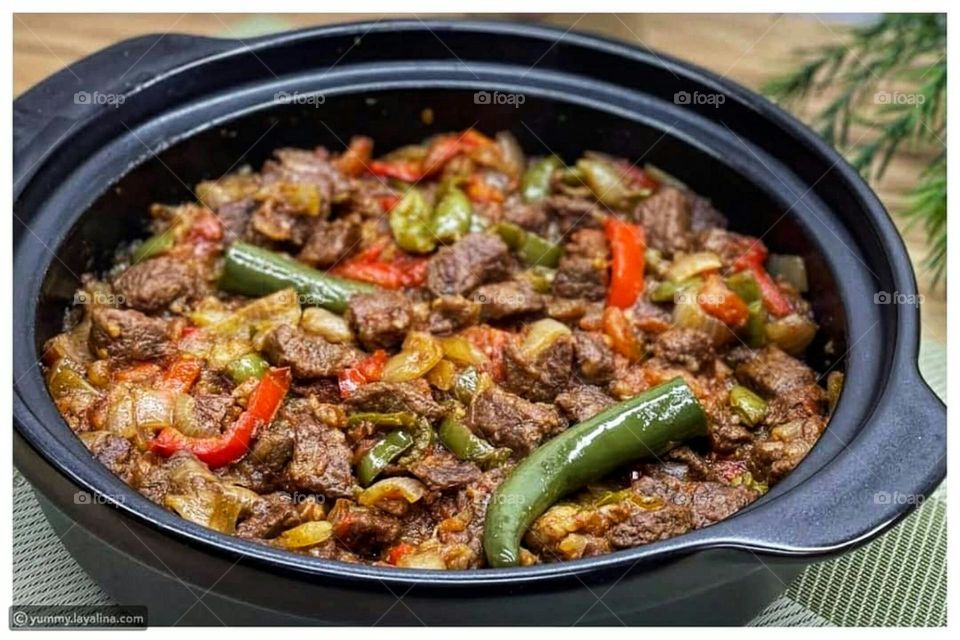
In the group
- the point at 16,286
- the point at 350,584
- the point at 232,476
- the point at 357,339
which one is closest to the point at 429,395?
the point at 357,339

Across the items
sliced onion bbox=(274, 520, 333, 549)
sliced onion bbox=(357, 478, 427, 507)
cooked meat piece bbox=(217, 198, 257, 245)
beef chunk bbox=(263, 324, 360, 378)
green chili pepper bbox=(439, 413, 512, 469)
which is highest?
cooked meat piece bbox=(217, 198, 257, 245)

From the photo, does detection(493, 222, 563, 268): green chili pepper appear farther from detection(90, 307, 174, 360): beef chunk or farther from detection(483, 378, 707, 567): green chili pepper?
detection(90, 307, 174, 360): beef chunk

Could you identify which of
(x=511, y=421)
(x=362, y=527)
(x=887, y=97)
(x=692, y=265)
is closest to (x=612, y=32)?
(x=887, y=97)

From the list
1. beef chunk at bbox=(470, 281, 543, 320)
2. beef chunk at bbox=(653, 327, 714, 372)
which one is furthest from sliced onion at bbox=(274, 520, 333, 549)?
beef chunk at bbox=(653, 327, 714, 372)

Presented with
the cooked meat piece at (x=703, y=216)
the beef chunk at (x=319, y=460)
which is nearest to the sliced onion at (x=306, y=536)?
the beef chunk at (x=319, y=460)

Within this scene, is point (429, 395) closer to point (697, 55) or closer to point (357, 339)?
point (357, 339)

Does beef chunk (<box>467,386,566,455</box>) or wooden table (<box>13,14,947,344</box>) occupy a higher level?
wooden table (<box>13,14,947,344</box>)

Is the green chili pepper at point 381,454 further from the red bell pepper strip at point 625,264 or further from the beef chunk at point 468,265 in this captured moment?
the red bell pepper strip at point 625,264

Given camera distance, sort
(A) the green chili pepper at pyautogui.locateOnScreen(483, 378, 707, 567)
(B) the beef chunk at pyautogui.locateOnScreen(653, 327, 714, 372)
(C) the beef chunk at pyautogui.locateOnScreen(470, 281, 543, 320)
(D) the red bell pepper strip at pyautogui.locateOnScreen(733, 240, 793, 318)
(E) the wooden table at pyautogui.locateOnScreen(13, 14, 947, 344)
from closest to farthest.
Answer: (A) the green chili pepper at pyautogui.locateOnScreen(483, 378, 707, 567), (B) the beef chunk at pyautogui.locateOnScreen(653, 327, 714, 372), (C) the beef chunk at pyautogui.locateOnScreen(470, 281, 543, 320), (D) the red bell pepper strip at pyautogui.locateOnScreen(733, 240, 793, 318), (E) the wooden table at pyautogui.locateOnScreen(13, 14, 947, 344)
